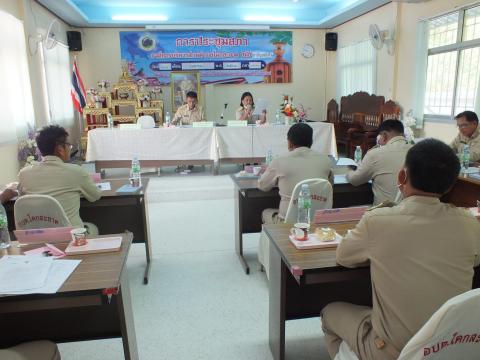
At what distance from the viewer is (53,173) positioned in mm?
2051

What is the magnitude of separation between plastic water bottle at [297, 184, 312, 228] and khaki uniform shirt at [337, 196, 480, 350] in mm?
918

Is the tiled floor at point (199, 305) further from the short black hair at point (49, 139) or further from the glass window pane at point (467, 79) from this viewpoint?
the glass window pane at point (467, 79)

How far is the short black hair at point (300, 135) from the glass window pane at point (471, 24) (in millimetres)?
3755

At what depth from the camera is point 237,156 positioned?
17.7 feet

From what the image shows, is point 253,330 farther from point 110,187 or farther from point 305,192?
point 110,187

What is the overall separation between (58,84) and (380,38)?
18.7ft

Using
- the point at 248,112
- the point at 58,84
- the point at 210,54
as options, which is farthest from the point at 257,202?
the point at 210,54

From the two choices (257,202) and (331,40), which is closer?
(257,202)

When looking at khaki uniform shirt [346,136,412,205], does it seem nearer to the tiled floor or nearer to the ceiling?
the tiled floor

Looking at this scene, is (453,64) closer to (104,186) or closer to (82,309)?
(104,186)

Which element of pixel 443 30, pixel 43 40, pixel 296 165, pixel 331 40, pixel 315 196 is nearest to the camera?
pixel 315 196

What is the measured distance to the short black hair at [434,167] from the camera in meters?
1.08

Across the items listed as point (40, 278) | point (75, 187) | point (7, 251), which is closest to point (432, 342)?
point (40, 278)

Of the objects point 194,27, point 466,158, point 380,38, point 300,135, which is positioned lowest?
point 466,158
